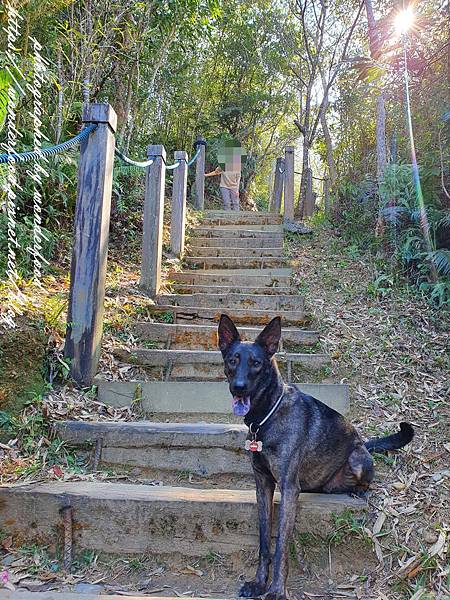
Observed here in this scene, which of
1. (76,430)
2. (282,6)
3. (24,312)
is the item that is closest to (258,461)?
(76,430)

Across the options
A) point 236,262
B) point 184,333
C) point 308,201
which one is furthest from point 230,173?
point 184,333

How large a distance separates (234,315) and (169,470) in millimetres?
2212

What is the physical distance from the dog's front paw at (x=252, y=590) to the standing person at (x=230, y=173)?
9.56 m

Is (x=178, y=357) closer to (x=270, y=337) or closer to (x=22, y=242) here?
(x=270, y=337)

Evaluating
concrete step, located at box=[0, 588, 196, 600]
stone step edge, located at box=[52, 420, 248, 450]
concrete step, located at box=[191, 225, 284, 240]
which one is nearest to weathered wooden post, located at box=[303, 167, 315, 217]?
concrete step, located at box=[191, 225, 284, 240]

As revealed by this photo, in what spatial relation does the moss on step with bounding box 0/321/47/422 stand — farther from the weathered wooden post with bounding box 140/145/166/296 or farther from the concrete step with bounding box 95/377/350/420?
the weathered wooden post with bounding box 140/145/166/296

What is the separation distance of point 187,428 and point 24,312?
1.45m

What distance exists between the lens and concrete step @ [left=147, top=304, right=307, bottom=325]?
482 cm

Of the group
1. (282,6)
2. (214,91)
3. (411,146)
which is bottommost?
(411,146)

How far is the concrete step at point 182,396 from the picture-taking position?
3.48m

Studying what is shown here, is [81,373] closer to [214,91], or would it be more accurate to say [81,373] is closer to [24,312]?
[24,312]

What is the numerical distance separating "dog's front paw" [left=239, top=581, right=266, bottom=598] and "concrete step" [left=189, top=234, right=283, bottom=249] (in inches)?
221

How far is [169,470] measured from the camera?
2.87 metres

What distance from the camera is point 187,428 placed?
9.59 feet
